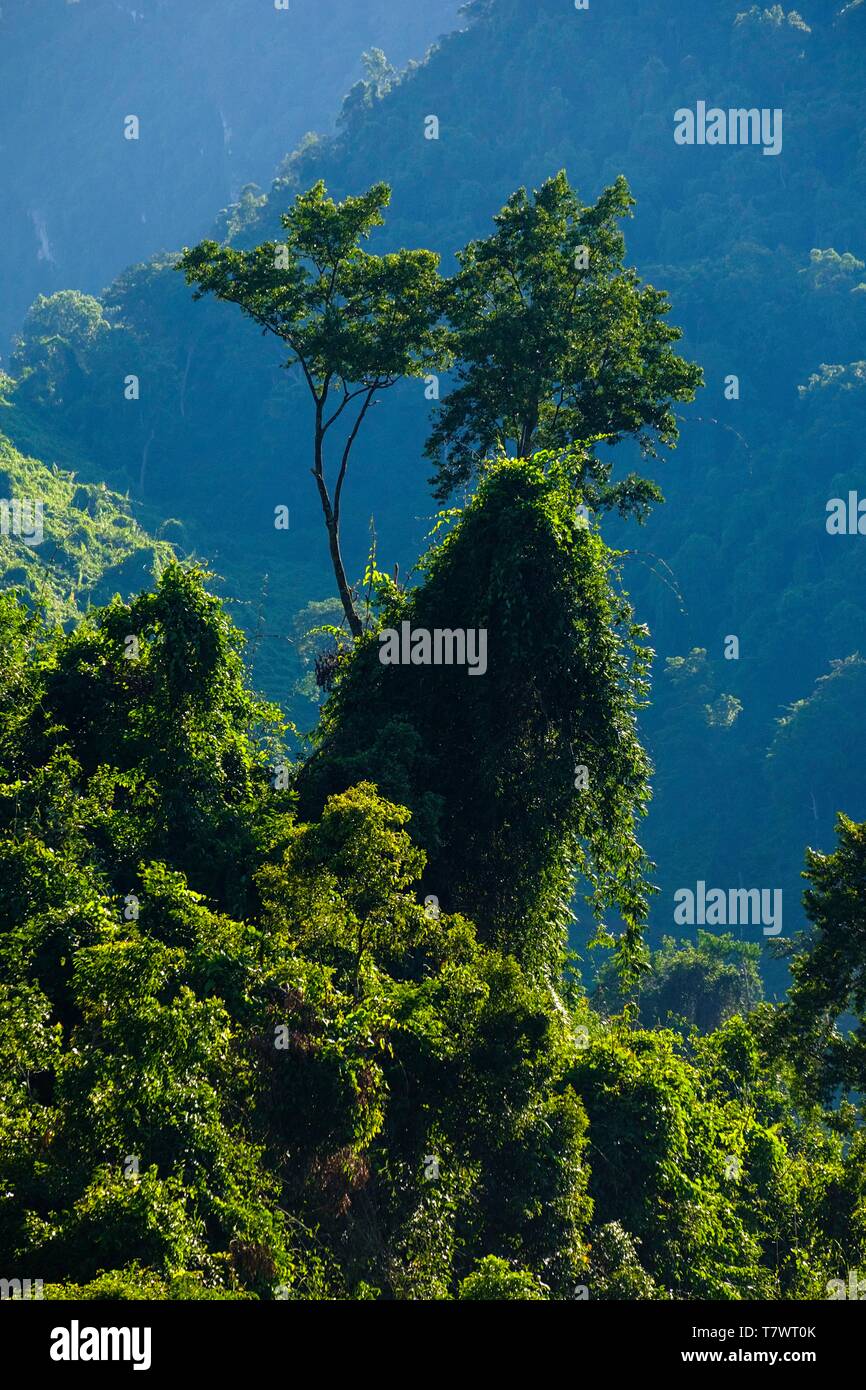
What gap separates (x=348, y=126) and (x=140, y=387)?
4215cm

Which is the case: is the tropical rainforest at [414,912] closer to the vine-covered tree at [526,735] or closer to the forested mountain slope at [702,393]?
the vine-covered tree at [526,735]

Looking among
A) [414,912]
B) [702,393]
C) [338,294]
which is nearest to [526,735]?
[414,912]

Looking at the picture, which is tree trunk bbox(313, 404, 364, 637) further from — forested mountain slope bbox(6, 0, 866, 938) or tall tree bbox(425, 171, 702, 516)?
forested mountain slope bbox(6, 0, 866, 938)

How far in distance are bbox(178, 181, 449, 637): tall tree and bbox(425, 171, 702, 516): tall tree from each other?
0.73m

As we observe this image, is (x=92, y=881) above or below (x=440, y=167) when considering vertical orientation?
below

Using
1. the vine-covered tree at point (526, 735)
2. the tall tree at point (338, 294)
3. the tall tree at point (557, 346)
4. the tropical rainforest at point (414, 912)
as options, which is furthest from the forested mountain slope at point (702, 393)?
the vine-covered tree at point (526, 735)

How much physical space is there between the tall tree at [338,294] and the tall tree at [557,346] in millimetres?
730

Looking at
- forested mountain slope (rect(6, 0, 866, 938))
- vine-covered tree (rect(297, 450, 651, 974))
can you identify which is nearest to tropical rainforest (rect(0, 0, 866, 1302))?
vine-covered tree (rect(297, 450, 651, 974))

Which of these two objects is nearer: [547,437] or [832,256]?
[547,437]

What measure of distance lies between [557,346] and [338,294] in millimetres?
3749

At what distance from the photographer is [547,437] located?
21.6m

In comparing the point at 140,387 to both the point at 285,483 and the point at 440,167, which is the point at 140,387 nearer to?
the point at 285,483

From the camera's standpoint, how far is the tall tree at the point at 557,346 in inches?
792
